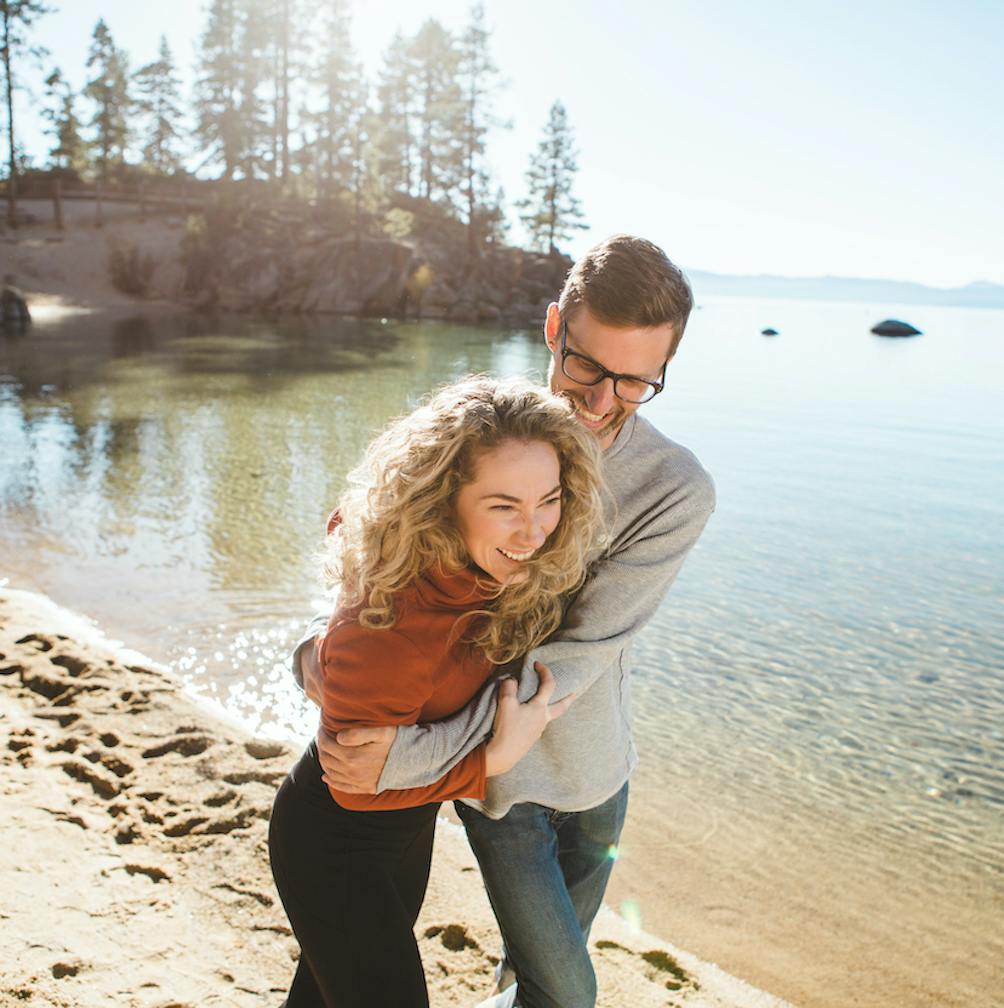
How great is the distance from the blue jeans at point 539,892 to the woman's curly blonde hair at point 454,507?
497 millimetres

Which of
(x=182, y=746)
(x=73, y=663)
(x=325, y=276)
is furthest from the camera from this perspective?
(x=325, y=276)

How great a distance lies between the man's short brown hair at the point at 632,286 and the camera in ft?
6.73

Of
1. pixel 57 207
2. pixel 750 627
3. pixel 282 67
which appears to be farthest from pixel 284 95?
pixel 750 627

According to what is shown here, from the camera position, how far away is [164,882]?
11.1 ft

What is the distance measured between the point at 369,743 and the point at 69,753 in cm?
310

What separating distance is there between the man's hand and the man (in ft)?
0.78

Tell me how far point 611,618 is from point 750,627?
5.83 metres

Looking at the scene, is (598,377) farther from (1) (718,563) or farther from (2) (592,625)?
(1) (718,563)

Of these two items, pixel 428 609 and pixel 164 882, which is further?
pixel 164 882

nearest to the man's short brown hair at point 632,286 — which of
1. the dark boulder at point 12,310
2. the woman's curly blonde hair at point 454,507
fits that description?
the woman's curly blonde hair at point 454,507

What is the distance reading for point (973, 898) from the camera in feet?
14.7

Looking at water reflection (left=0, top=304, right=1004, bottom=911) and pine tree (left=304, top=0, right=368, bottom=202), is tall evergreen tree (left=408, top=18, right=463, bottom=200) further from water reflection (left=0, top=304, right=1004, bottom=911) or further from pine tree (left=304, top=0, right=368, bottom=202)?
water reflection (left=0, top=304, right=1004, bottom=911)

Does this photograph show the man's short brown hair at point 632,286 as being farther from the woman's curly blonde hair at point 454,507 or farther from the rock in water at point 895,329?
the rock in water at point 895,329

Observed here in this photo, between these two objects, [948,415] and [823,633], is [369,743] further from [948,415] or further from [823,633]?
[948,415]
